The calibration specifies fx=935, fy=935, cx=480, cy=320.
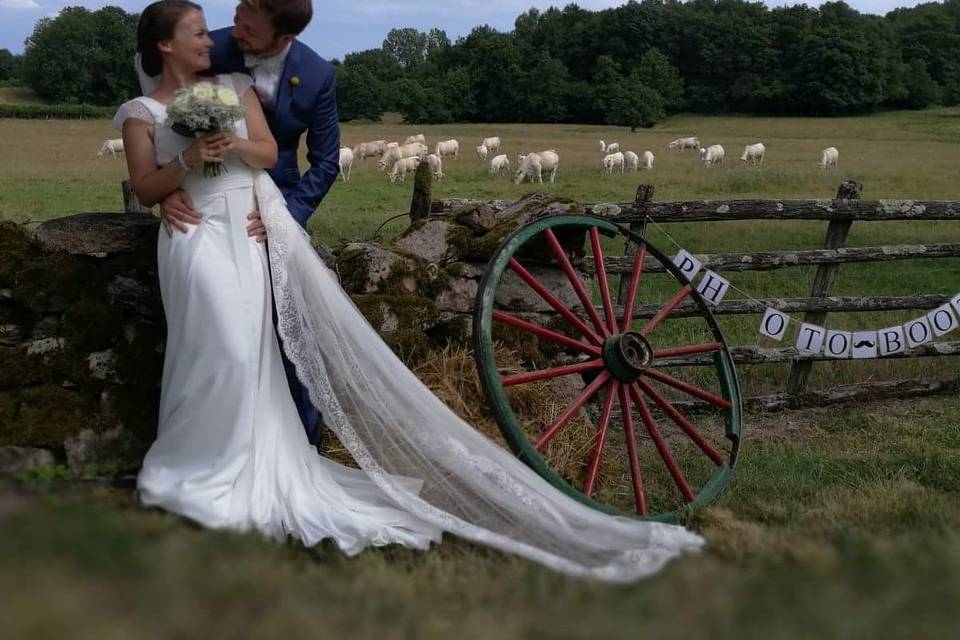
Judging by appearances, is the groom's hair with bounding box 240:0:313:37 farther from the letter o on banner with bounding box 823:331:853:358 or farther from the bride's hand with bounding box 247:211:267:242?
the letter o on banner with bounding box 823:331:853:358

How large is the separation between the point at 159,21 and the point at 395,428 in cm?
197

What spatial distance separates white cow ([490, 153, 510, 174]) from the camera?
2908cm

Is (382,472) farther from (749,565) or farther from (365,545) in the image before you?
(749,565)

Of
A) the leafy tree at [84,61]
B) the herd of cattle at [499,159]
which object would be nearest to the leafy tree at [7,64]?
the leafy tree at [84,61]

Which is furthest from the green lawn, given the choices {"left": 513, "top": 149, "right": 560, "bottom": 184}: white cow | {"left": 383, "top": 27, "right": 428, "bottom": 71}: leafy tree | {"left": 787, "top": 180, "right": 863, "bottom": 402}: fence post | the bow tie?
{"left": 383, "top": 27, "right": 428, "bottom": 71}: leafy tree

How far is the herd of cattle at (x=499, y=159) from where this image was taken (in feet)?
89.1

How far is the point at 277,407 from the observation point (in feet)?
13.4

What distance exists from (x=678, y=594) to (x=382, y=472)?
2444mm

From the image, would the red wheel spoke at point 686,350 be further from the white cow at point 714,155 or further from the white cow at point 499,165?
the white cow at point 714,155

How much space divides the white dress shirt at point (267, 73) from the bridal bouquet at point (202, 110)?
0.47 m

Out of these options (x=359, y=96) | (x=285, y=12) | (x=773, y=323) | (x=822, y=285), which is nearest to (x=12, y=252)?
(x=285, y=12)

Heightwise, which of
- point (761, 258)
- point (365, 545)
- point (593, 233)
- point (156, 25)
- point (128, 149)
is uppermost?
point (156, 25)

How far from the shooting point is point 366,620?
174 centimetres

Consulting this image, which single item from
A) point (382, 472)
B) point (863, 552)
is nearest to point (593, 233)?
point (382, 472)
